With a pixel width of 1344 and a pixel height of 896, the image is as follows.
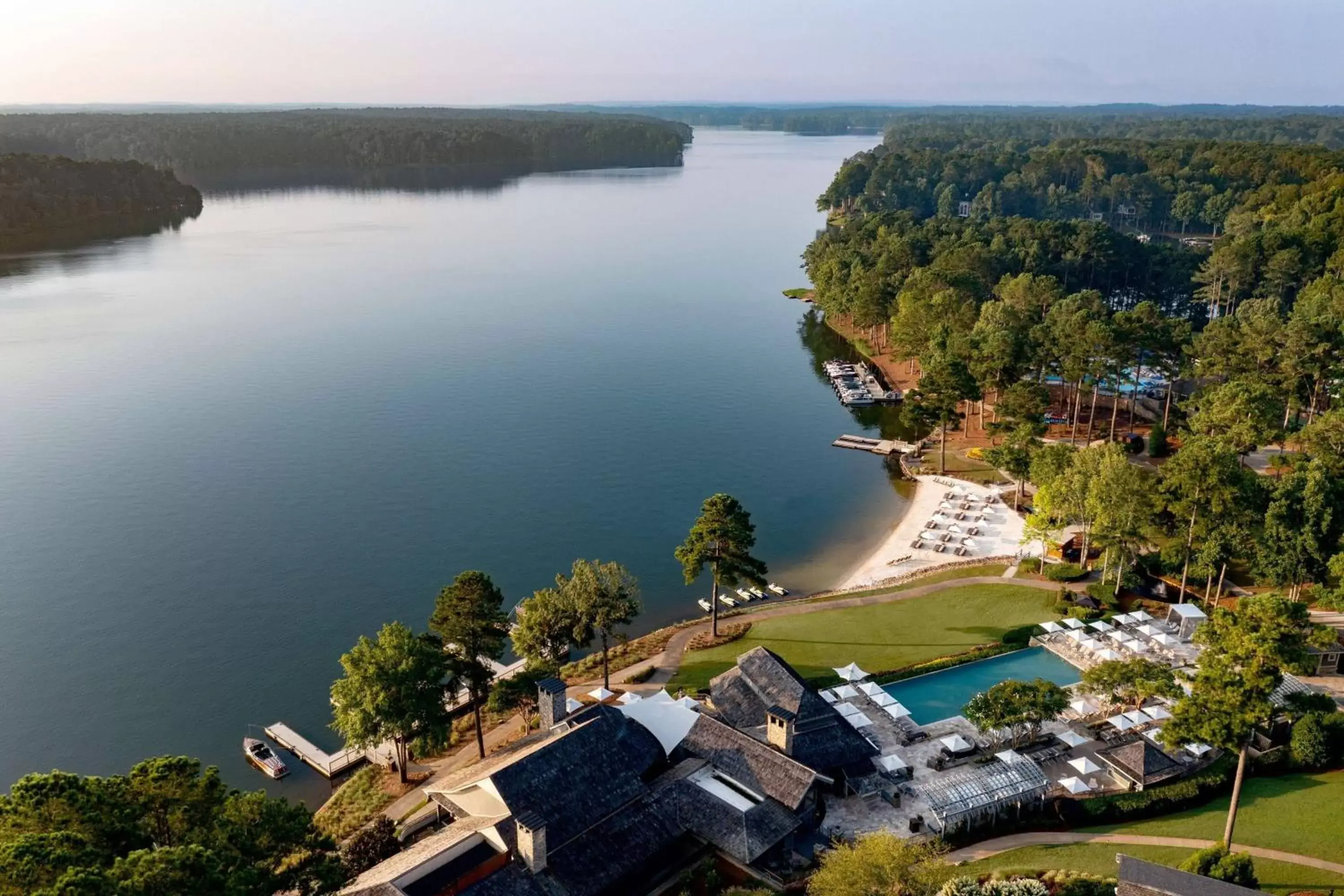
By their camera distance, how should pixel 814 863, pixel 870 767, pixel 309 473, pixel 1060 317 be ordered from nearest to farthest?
1. pixel 814 863
2. pixel 870 767
3. pixel 309 473
4. pixel 1060 317

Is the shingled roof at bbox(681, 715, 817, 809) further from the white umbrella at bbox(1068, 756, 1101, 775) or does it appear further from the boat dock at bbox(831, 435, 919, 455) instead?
the boat dock at bbox(831, 435, 919, 455)

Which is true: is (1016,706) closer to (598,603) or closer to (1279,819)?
(1279,819)

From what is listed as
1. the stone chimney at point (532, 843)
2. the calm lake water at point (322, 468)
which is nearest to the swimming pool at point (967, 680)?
the calm lake water at point (322, 468)

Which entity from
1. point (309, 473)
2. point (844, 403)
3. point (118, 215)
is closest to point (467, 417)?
point (309, 473)

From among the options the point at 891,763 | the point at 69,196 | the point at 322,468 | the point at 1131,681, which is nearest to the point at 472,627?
the point at 891,763

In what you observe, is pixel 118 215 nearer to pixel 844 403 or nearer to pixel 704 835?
pixel 844 403

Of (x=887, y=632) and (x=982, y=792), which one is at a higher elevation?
(x=982, y=792)
